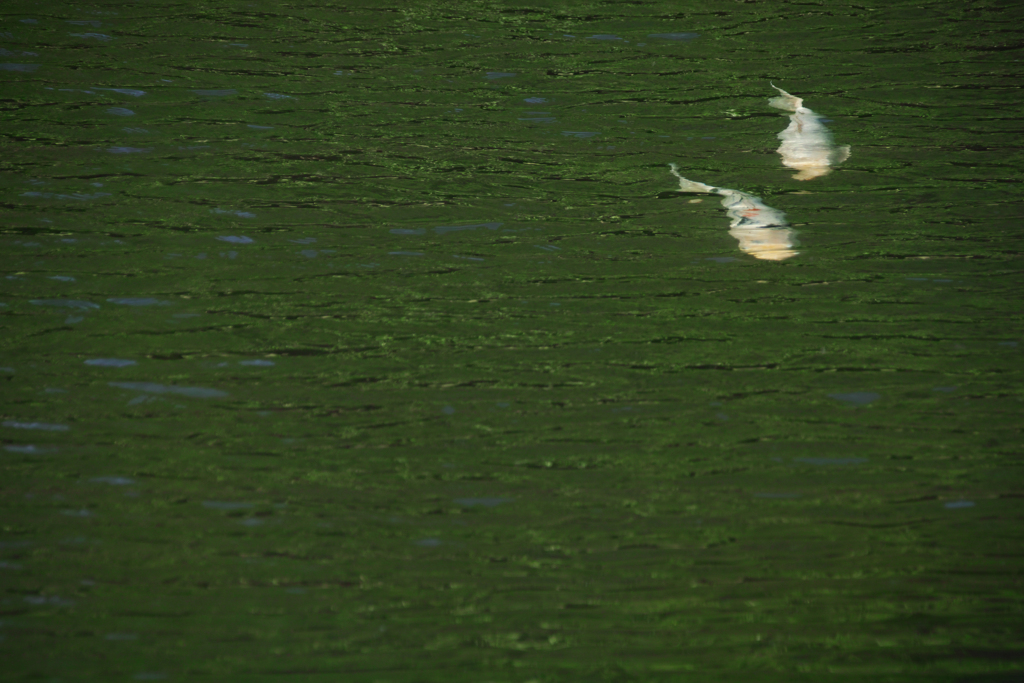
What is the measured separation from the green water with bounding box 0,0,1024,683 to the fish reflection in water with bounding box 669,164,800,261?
3.0 inches

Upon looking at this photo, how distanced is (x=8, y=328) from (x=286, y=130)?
1872 mm

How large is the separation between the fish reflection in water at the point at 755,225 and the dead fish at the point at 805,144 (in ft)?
1.41

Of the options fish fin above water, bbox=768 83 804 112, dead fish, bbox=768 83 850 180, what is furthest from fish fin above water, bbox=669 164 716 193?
fish fin above water, bbox=768 83 804 112

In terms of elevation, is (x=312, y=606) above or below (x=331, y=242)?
below

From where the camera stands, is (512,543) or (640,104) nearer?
(512,543)

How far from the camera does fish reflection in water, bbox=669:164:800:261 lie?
4.03 m

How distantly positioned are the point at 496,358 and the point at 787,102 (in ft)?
9.14

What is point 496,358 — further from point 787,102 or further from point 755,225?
point 787,102

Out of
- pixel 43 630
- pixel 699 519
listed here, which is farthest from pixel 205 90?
pixel 699 519

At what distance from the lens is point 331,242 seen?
4.05 metres

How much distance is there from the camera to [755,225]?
4.22m

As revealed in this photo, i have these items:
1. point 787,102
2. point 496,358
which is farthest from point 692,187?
point 496,358

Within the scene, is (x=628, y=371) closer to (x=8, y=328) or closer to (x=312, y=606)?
(x=312, y=606)

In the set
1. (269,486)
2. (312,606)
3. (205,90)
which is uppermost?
(205,90)
